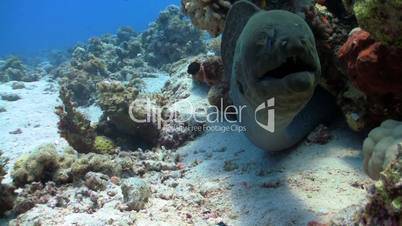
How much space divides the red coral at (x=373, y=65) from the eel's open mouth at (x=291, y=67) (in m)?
1.08

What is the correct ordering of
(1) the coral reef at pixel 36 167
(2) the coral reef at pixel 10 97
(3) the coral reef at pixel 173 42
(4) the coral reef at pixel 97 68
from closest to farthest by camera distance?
(1) the coral reef at pixel 36 167 → (2) the coral reef at pixel 10 97 → (4) the coral reef at pixel 97 68 → (3) the coral reef at pixel 173 42

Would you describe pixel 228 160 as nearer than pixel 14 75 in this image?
Yes

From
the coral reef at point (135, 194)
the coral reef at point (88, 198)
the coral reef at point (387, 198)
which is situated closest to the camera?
the coral reef at point (387, 198)

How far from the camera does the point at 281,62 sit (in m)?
3.03

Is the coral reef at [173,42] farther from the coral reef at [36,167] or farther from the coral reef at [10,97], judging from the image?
the coral reef at [36,167]

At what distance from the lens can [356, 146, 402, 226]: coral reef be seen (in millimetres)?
1888

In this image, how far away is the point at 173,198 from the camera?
442 cm

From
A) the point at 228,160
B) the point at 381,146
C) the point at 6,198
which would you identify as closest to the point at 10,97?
the point at 6,198

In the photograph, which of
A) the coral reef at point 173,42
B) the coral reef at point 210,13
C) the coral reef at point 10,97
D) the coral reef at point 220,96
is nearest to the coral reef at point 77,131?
the coral reef at point 220,96

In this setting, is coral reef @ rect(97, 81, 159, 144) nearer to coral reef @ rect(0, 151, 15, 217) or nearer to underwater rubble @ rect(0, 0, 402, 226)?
underwater rubble @ rect(0, 0, 402, 226)

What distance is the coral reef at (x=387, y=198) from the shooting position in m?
1.89

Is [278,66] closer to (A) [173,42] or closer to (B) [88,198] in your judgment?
(B) [88,198]

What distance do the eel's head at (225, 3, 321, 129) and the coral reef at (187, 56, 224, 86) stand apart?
12.5 ft

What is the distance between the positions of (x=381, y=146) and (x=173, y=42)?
43.2 ft
